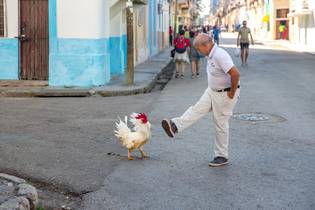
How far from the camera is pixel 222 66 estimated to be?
20.5 feet

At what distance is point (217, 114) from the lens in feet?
21.3

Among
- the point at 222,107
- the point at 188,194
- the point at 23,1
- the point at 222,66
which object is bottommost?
the point at 188,194

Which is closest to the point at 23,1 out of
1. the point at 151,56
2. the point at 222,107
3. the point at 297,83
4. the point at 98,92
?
the point at 98,92

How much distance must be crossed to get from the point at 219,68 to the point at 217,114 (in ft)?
1.85

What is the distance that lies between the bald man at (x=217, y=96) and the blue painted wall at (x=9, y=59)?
33.0 feet

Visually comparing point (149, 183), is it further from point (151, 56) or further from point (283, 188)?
point (151, 56)

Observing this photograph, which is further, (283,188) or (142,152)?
(142,152)

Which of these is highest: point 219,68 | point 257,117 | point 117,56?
point 117,56

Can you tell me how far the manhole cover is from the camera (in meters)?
9.77

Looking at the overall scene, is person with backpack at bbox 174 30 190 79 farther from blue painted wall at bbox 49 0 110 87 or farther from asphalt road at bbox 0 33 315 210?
asphalt road at bbox 0 33 315 210

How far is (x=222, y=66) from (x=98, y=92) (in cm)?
769

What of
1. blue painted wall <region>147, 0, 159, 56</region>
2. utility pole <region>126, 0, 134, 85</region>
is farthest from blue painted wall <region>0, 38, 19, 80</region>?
blue painted wall <region>147, 0, 159, 56</region>

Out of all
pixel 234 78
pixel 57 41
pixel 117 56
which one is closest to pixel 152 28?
pixel 117 56

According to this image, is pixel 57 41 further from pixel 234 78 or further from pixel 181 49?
pixel 234 78
